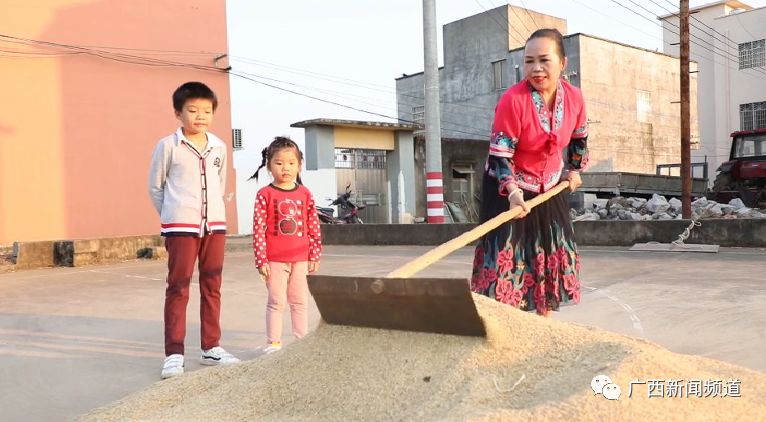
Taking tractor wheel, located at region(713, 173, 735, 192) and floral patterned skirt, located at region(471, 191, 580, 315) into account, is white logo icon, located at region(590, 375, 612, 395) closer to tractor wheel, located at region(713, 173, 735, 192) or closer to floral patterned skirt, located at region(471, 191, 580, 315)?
floral patterned skirt, located at region(471, 191, 580, 315)

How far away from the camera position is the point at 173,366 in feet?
8.73

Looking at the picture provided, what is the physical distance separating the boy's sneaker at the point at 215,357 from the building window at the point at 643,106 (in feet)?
86.2

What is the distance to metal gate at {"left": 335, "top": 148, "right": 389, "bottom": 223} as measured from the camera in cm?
1655

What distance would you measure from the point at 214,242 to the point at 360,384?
1.40m

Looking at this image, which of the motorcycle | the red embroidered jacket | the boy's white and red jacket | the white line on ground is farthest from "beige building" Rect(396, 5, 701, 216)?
the red embroidered jacket

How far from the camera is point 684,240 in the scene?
7820 mm

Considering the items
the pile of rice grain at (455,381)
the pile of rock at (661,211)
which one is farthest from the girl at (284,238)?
the pile of rock at (661,211)

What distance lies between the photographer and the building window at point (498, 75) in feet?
81.8

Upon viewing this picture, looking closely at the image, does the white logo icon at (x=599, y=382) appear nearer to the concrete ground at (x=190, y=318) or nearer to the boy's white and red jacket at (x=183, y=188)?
the concrete ground at (x=190, y=318)

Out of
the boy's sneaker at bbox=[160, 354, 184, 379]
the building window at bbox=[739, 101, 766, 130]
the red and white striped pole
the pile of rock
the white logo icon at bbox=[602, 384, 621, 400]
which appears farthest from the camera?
the building window at bbox=[739, 101, 766, 130]

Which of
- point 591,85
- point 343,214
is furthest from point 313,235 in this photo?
point 591,85

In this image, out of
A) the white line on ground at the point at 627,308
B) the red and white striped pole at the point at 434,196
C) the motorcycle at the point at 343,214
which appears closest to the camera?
the white line on ground at the point at 627,308

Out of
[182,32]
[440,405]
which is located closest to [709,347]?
[440,405]

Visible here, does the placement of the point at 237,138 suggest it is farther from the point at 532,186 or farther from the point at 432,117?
the point at 532,186
